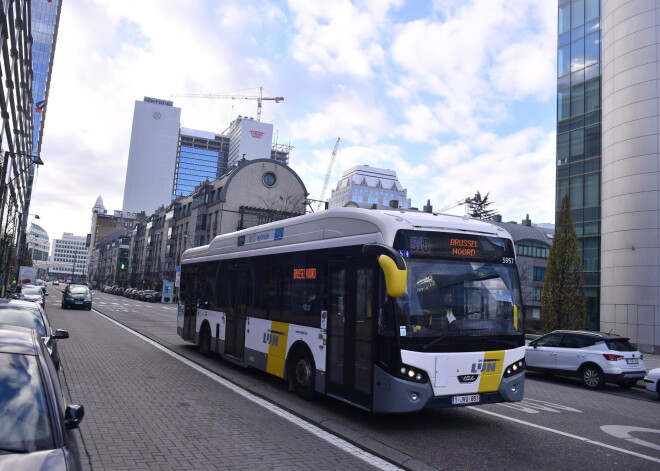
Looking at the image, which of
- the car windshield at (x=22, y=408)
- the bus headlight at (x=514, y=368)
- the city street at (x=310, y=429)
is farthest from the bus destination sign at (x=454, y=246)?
the car windshield at (x=22, y=408)

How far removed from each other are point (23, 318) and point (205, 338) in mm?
5850

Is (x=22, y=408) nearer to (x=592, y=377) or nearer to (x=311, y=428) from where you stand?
(x=311, y=428)

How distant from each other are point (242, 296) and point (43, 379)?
26.9 ft

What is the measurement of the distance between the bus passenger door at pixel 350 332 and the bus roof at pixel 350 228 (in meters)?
0.51

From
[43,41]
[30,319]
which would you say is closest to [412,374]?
[30,319]

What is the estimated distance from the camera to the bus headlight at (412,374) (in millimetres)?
7027

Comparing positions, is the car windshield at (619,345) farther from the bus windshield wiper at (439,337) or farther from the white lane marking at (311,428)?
the white lane marking at (311,428)

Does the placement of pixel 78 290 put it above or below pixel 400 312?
below

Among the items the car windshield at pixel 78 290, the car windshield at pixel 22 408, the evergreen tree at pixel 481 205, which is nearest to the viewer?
the car windshield at pixel 22 408

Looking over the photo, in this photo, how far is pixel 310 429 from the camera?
7418mm

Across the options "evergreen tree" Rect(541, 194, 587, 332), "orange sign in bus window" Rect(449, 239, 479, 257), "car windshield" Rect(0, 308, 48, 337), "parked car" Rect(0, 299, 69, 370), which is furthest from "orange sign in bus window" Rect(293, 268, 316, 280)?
"evergreen tree" Rect(541, 194, 587, 332)

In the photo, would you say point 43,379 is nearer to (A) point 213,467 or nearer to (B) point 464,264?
(A) point 213,467

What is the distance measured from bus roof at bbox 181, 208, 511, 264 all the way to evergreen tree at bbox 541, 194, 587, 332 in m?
21.3

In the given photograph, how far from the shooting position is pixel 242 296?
11.9m
